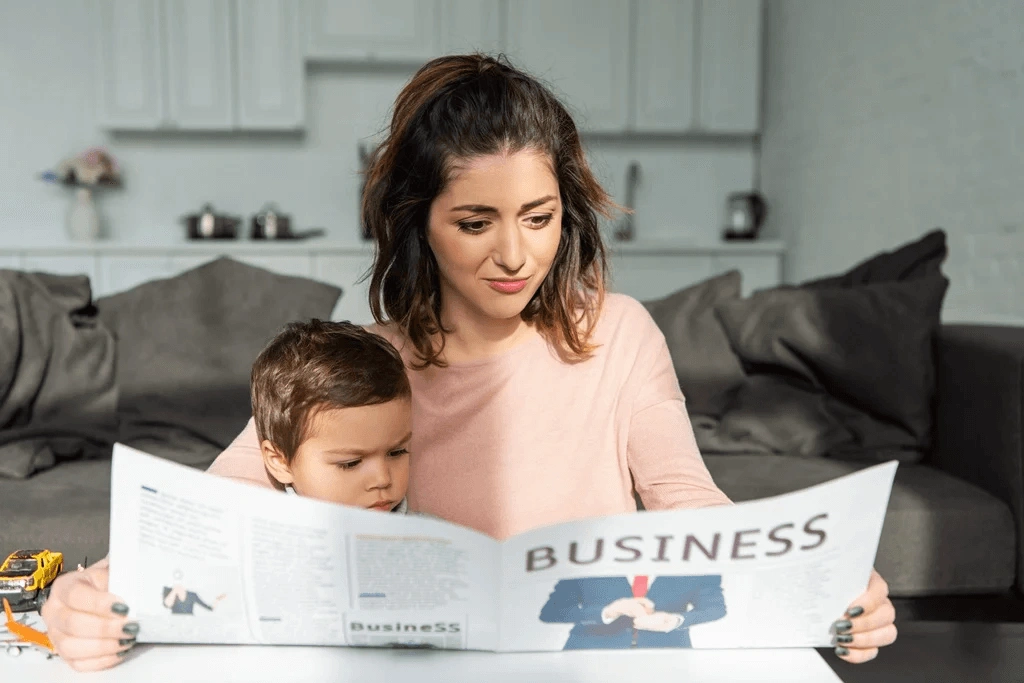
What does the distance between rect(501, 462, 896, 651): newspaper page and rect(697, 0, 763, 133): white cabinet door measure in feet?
13.9

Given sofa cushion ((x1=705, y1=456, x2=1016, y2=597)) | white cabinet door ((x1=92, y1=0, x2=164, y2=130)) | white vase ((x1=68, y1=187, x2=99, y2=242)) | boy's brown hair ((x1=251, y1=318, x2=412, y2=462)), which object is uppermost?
white cabinet door ((x1=92, y1=0, x2=164, y2=130))

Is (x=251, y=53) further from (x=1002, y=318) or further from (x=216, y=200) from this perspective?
(x=1002, y=318)

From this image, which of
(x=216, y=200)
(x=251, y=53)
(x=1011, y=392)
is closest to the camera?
(x=1011, y=392)

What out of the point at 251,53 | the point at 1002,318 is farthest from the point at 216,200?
the point at 1002,318

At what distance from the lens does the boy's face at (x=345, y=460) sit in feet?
3.34

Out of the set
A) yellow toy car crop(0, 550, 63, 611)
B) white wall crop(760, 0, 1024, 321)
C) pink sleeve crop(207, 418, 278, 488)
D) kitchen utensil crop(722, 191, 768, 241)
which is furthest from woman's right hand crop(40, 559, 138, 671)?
kitchen utensil crop(722, 191, 768, 241)

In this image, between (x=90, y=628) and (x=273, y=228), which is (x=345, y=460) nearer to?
(x=90, y=628)

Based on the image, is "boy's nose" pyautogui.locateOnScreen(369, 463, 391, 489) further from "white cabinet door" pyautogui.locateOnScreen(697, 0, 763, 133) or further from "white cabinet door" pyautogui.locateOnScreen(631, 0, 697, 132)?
"white cabinet door" pyautogui.locateOnScreen(697, 0, 763, 133)

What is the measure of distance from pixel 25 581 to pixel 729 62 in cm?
438

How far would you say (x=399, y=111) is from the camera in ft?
3.51

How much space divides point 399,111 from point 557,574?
0.64 metres

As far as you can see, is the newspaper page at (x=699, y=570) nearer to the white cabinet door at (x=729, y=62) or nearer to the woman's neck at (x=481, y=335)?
the woman's neck at (x=481, y=335)

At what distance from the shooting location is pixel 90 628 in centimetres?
67

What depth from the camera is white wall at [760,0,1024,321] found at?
2525mm
